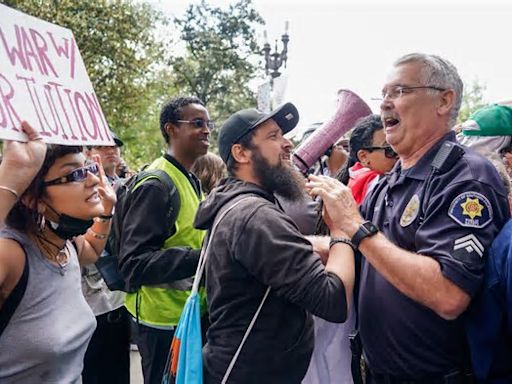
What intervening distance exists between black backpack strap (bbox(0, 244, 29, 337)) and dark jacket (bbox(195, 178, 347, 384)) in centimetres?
78

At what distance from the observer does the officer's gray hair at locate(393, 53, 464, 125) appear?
2.11 m

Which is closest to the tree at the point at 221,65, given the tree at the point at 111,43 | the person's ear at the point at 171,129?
the tree at the point at 111,43

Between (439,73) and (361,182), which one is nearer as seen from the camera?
(439,73)

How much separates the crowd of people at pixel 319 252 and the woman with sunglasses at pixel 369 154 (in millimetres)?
682

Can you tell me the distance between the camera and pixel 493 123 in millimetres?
2590

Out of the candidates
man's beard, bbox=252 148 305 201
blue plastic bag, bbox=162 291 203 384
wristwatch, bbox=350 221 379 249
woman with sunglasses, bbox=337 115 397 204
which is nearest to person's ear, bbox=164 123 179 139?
woman with sunglasses, bbox=337 115 397 204

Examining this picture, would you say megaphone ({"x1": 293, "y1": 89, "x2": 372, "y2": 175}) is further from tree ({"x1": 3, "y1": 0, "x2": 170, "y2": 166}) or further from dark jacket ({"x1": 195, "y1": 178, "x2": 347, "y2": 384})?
tree ({"x1": 3, "y1": 0, "x2": 170, "y2": 166})

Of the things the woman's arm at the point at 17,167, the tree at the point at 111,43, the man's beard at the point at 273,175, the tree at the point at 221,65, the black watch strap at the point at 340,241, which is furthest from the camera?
the tree at the point at 221,65

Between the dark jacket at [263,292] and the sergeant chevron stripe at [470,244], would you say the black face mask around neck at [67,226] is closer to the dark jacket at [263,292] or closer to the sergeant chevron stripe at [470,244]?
the dark jacket at [263,292]

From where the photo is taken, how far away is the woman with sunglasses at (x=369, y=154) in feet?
11.0

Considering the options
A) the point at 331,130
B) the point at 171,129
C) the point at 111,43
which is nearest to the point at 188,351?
the point at 331,130

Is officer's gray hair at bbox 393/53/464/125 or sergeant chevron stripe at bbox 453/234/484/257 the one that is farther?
officer's gray hair at bbox 393/53/464/125

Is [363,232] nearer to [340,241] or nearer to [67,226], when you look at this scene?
[340,241]

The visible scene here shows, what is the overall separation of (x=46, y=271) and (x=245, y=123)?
115cm
